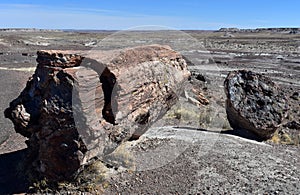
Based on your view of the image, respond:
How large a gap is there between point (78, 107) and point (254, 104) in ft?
23.2

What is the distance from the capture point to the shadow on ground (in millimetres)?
8603

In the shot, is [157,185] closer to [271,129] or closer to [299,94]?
[271,129]

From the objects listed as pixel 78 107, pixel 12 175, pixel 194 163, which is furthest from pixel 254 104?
pixel 12 175

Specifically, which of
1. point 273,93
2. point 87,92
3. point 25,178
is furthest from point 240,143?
point 25,178

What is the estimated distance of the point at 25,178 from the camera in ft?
29.1

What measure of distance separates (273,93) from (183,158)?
548 cm

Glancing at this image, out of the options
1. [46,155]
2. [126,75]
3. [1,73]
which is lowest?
[1,73]

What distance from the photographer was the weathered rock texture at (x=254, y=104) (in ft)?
41.1

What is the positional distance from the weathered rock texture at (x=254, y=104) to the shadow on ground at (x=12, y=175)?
705cm

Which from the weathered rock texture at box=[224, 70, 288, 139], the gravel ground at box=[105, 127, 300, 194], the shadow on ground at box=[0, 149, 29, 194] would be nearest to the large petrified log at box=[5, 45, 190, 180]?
the shadow on ground at box=[0, 149, 29, 194]

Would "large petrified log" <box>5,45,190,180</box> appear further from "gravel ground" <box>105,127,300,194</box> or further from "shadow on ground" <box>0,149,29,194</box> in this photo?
"gravel ground" <box>105,127,300,194</box>

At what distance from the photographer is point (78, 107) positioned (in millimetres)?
7891

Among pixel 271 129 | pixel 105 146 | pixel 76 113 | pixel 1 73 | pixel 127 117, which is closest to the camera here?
pixel 76 113

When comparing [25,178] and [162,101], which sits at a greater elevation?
[162,101]
